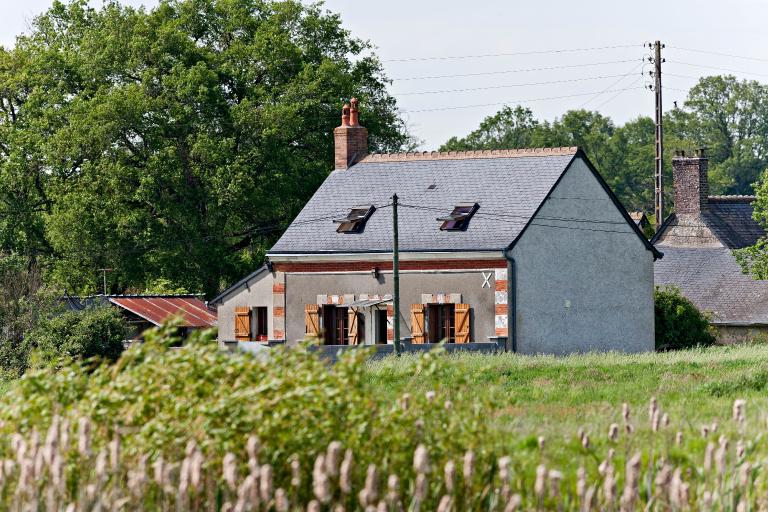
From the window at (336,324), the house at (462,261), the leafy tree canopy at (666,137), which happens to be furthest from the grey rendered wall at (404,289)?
the leafy tree canopy at (666,137)

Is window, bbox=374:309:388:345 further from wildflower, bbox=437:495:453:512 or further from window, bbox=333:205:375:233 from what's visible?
wildflower, bbox=437:495:453:512

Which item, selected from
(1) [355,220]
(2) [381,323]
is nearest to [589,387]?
(2) [381,323]

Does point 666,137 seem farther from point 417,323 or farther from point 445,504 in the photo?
point 445,504

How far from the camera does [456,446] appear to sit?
9.99 meters

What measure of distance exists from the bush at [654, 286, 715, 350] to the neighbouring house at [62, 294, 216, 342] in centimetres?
1487

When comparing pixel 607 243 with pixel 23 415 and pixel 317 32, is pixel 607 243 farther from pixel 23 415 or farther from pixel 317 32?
pixel 23 415

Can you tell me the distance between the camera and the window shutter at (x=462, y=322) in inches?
1608

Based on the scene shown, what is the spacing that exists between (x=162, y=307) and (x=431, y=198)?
1155 centimetres

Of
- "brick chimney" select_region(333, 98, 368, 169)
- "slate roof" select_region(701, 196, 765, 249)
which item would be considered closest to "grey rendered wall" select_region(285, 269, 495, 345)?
"brick chimney" select_region(333, 98, 368, 169)

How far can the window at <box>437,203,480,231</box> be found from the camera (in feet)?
139

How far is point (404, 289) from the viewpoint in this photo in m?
41.9

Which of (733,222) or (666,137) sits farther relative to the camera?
(666,137)

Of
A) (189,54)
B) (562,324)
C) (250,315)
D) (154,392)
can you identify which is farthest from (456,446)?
(189,54)

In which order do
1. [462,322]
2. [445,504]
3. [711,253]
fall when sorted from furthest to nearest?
[711,253] → [462,322] → [445,504]
